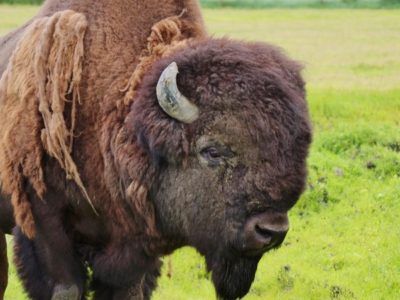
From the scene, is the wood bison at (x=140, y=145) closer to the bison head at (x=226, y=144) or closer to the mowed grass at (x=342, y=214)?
the bison head at (x=226, y=144)

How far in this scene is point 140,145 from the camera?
383 centimetres

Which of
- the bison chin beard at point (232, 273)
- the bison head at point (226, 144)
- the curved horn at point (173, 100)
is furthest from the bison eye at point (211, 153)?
the bison chin beard at point (232, 273)

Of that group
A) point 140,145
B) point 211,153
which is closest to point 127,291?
point 140,145

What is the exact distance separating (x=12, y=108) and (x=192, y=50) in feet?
3.35

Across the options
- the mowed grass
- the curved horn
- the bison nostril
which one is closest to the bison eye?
the curved horn

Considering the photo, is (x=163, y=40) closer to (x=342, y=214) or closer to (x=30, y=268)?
(x=30, y=268)

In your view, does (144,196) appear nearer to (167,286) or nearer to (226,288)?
(226,288)

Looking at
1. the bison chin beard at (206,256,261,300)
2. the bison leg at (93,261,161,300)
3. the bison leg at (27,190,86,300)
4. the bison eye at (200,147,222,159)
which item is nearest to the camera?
the bison eye at (200,147,222,159)

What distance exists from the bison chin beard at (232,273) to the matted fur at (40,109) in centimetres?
75

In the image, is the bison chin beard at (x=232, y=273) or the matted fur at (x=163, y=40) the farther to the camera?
the matted fur at (x=163, y=40)

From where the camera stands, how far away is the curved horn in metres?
3.65

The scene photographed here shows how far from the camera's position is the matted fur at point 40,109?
4.03 meters

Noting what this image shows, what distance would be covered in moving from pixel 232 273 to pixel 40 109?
3.99 ft

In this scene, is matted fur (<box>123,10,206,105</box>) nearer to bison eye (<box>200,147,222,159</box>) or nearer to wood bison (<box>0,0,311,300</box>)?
wood bison (<box>0,0,311,300</box>)
